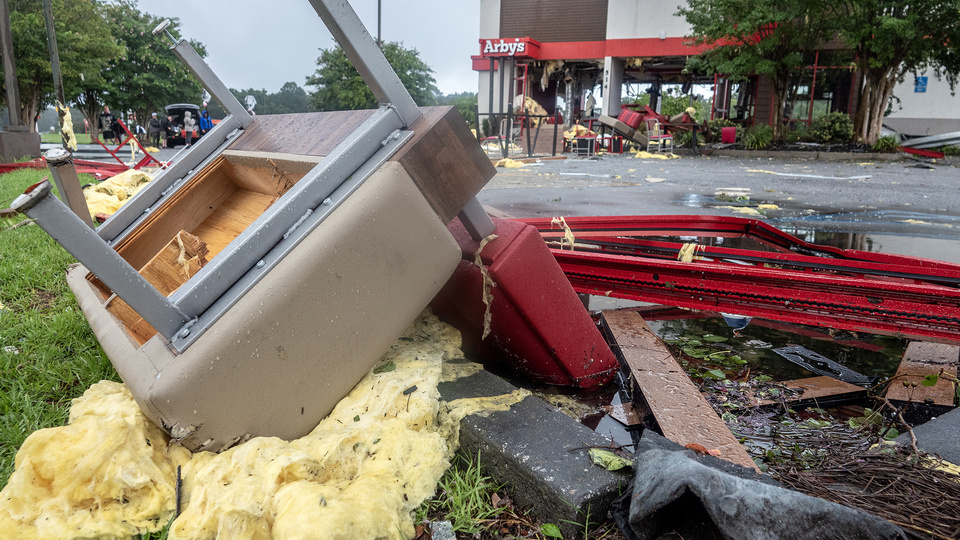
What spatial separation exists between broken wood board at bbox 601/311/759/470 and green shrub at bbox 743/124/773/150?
61.7 feet

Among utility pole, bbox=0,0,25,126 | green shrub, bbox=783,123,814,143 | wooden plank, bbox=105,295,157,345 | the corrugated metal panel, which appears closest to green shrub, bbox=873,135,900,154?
green shrub, bbox=783,123,814,143

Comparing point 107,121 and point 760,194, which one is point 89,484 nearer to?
point 760,194

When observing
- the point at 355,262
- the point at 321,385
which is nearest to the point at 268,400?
the point at 321,385

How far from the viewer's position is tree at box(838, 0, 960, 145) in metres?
15.2

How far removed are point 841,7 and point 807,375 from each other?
1886 centimetres

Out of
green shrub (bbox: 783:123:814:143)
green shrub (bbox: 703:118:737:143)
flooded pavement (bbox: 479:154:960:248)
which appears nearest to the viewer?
flooded pavement (bbox: 479:154:960:248)

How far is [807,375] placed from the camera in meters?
2.76

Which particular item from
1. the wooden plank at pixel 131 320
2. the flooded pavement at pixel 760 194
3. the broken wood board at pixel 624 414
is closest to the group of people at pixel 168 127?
the flooded pavement at pixel 760 194

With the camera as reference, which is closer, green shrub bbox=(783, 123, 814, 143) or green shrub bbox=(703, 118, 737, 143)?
green shrub bbox=(783, 123, 814, 143)

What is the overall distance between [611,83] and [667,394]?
26688mm

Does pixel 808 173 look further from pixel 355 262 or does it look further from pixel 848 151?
pixel 355 262

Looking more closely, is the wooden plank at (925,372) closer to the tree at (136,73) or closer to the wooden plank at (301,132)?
the wooden plank at (301,132)

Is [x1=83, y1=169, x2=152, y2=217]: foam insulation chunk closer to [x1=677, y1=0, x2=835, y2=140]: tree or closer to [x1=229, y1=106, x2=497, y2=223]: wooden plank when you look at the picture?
[x1=229, y1=106, x2=497, y2=223]: wooden plank

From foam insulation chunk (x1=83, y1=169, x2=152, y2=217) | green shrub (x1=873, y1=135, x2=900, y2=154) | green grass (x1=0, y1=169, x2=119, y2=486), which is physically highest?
green shrub (x1=873, y1=135, x2=900, y2=154)
